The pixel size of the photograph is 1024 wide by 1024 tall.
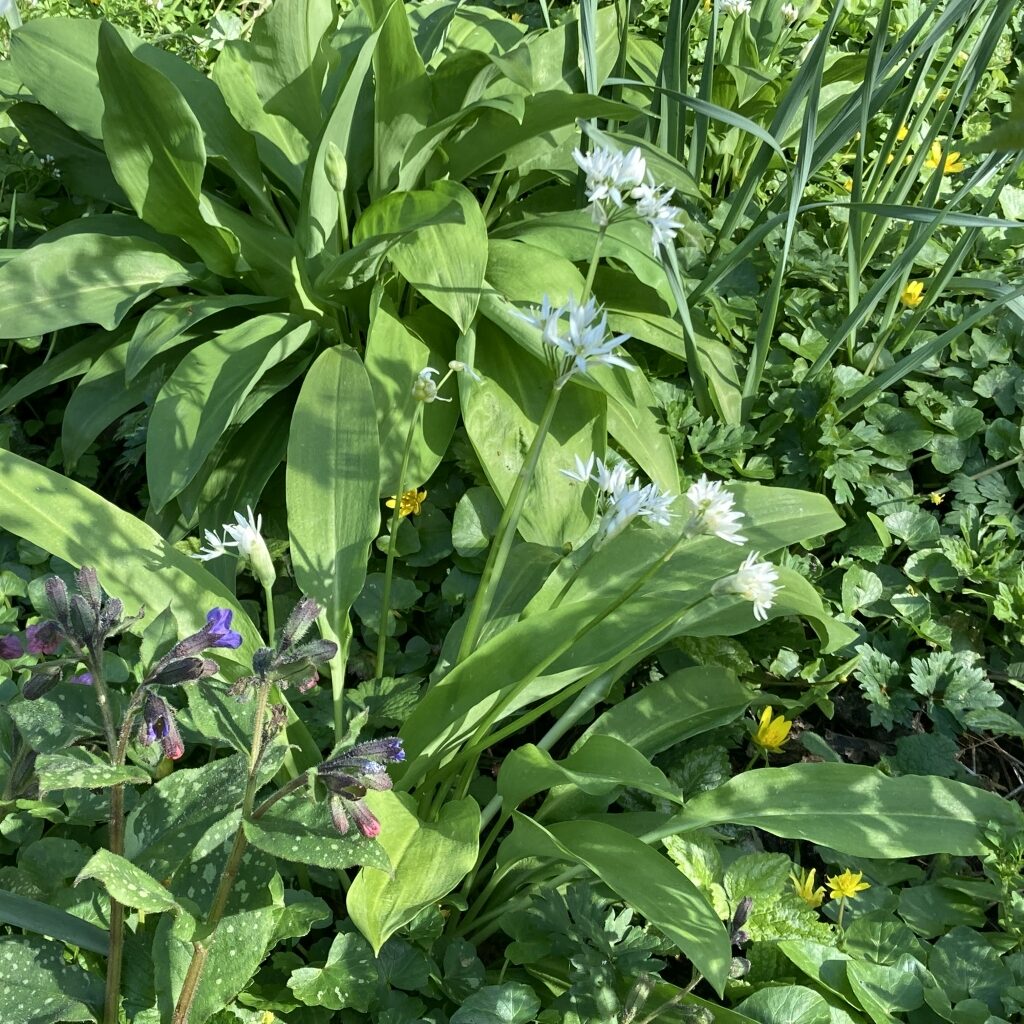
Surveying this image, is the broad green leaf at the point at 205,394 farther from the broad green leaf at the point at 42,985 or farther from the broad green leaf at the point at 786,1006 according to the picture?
the broad green leaf at the point at 786,1006

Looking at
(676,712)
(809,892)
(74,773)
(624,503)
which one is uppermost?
(624,503)

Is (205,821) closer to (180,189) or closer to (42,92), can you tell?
(180,189)

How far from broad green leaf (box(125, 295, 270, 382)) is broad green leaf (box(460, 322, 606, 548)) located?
0.58 m

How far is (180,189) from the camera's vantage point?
7.27 feet

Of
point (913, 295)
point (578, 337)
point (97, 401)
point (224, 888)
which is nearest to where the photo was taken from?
point (224, 888)

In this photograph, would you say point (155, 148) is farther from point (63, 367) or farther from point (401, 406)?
point (401, 406)

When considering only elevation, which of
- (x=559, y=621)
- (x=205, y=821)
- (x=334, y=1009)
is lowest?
(x=334, y=1009)

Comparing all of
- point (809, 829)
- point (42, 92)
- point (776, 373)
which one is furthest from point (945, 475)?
point (42, 92)

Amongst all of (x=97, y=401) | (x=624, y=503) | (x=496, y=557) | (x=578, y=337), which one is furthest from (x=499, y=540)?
(x=97, y=401)

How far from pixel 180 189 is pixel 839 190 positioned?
1888 millimetres

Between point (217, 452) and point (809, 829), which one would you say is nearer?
point (809, 829)

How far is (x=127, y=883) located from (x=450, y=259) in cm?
144

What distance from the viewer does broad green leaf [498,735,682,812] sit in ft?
4.68

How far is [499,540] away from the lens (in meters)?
1.62
